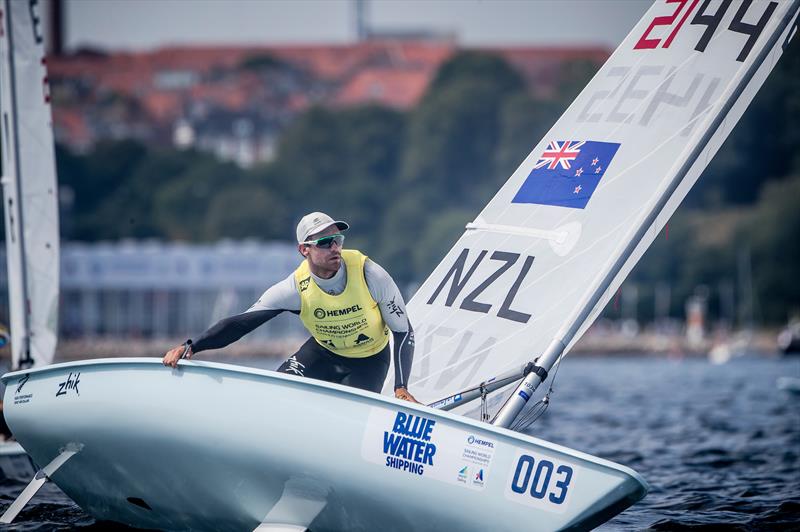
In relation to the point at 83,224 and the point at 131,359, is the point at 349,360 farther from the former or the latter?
the point at 83,224

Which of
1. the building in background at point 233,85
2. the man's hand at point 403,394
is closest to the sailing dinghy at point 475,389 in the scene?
the man's hand at point 403,394

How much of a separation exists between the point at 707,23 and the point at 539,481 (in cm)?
319

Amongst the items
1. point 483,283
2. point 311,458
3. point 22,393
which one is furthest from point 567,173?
point 22,393

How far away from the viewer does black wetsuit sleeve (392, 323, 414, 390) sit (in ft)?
25.1

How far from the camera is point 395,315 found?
769 centimetres

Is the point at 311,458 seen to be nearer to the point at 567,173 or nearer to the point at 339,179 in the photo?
the point at 567,173

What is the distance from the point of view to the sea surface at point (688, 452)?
891 centimetres

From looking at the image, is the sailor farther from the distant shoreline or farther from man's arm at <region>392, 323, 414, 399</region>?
the distant shoreline

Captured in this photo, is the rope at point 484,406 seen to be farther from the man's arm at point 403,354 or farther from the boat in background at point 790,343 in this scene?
the boat in background at point 790,343

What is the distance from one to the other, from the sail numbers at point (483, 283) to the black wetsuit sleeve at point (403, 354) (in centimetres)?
82

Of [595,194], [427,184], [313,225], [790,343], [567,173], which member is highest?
[427,184]

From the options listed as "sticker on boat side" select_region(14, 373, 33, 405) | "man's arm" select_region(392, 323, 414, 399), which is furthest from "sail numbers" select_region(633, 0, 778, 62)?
"sticker on boat side" select_region(14, 373, 33, 405)

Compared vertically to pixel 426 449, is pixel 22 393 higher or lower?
higher

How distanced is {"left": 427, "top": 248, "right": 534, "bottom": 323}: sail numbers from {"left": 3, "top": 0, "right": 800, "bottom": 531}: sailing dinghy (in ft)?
0.04
